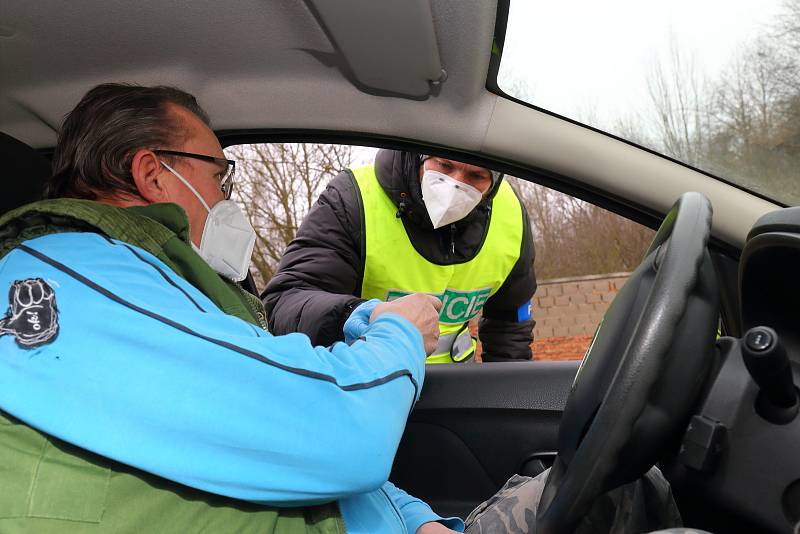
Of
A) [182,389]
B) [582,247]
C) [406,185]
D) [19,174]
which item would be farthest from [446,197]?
[582,247]

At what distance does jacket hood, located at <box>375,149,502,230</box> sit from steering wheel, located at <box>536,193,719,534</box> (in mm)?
1317

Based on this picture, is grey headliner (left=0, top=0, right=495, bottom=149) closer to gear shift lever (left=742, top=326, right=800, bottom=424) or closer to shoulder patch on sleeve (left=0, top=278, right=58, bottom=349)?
shoulder patch on sleeve (left=0, top=278, right=58, bottom=349)

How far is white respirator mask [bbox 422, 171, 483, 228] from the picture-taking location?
2.26 meters

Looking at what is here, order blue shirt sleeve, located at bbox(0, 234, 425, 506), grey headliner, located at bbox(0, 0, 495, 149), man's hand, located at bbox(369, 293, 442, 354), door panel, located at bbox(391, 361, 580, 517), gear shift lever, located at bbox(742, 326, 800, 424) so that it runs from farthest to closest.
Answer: door panel, located at bbox(391, 361, 580, 517), grey headliner, located at bbox(0, 0, 495, 149), man's hand, located at bbox(369, 293, 442, 354), blue shirt sleeve, located at bbox(0, 234, 425, 506), gear shift lever, located at bbox(742, 326, 800, 424)

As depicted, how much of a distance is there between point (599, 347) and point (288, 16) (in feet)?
3.36

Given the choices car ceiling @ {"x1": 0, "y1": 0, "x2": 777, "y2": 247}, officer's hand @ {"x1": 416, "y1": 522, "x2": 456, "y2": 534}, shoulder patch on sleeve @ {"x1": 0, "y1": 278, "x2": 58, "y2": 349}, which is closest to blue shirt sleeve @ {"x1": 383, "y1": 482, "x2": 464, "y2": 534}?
officer's hand @ {"x1": 416, "y1": 522, "x2": 456, "y2": 534}

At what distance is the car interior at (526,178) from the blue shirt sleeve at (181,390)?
0.31 meters

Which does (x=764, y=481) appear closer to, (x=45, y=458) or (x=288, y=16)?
(x=45, y=458)

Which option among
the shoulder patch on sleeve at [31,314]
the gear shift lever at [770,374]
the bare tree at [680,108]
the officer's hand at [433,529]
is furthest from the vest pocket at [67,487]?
the bare tree at [680,108]

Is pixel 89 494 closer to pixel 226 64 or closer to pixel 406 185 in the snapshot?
pixel 226 64

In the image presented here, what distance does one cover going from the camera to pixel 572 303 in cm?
1052

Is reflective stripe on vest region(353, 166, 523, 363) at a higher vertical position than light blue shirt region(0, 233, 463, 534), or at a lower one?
higher

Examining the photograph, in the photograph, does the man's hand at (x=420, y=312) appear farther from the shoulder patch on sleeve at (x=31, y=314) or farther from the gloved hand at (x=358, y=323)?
the shoulder patch on sleeve at (x=31, y=314)

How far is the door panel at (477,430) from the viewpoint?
6.43ft
